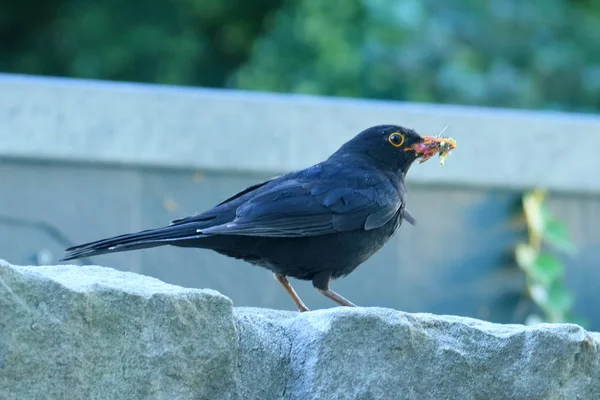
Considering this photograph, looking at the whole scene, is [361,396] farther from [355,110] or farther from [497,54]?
[497,54]

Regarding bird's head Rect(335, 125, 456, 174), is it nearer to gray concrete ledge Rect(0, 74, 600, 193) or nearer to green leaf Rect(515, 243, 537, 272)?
gray concrete ledge Rect(0, 74, 600, 193)

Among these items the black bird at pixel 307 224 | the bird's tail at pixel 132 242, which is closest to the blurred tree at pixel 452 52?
the black bird at pixel 307 224

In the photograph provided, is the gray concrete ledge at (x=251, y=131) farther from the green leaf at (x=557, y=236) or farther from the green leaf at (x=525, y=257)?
the green leaf at (x=525, y=257)

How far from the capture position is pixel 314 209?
3.91 m

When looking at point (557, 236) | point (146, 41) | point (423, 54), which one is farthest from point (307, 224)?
point (146, 41)

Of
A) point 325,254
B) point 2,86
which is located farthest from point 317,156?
point 325,254

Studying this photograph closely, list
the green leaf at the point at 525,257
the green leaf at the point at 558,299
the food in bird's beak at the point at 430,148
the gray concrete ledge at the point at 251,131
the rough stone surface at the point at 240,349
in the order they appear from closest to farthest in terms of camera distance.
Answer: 1. the rough stone surface at the point at 240,349
2. the food in bird's beak at the point at 430,148
3. the gray concrete ledge at the point at 251,131
4. the green leaf at the point at 558,299
5. the green leaf at the point at 525,257

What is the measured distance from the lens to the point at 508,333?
2.96 meters

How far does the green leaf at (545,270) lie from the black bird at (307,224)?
219 centimetres

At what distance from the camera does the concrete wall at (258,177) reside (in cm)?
566

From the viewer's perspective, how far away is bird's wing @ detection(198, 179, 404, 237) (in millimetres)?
3729

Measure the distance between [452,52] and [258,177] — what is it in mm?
4537

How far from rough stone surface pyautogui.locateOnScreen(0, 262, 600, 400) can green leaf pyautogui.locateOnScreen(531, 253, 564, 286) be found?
306cm

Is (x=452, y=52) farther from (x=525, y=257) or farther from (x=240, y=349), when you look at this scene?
(x=240, y=349)
